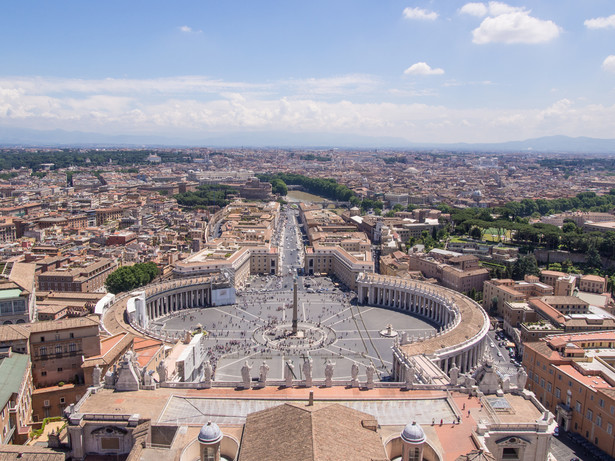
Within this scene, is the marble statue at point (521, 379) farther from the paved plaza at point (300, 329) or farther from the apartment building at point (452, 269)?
the apartment building at point (452, 269)

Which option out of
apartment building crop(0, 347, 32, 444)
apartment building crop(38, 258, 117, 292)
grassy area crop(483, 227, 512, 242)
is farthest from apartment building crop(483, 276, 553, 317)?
apartment building crop(38, 258, 117, 292)

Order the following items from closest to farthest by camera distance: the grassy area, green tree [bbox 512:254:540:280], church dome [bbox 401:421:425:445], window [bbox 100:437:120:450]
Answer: church dome [bbox 401:421:425:445] → window [bbox 100:437:120:450] → green tree [bbox 512:254:540:280] → the grassy area

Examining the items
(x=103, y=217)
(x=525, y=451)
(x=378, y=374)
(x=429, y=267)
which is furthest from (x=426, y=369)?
(x=103, y=217)

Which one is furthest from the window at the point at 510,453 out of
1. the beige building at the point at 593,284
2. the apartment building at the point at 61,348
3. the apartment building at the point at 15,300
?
the beige building at the point at 593,284

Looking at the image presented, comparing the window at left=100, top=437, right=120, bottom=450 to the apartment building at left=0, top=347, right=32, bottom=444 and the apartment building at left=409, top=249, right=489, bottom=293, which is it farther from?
the apartment building at left=409, top=249, right=489, bottom=293

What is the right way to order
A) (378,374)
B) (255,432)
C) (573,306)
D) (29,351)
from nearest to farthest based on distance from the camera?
(255,432)
(29,351)
(378,374)
(573,306)

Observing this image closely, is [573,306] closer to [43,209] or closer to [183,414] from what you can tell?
[183,414]

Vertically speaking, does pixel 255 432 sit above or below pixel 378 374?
above
